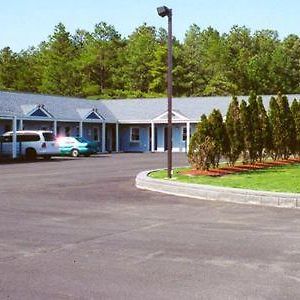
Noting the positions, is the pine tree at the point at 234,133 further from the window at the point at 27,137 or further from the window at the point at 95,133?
the window at the point at 95,133

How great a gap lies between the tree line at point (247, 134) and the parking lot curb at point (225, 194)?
4.58 m

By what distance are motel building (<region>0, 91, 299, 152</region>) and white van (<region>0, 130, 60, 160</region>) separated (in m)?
6.58

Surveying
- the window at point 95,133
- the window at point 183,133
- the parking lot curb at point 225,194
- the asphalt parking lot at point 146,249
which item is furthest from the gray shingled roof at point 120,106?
the asphalt parking lot at point 146,249

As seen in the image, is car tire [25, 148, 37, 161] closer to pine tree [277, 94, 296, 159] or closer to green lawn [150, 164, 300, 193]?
pine tree [277, 94, 296, 159]

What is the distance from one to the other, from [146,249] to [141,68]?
242ft

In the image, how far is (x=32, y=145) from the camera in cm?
3806

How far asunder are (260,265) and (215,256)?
742 mm

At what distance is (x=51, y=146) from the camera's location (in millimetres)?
38000

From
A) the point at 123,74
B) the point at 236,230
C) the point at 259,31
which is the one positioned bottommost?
the point at 236,230

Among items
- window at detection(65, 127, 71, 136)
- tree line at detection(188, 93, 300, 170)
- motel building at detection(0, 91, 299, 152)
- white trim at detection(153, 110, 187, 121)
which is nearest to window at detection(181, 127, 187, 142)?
motel building at detection(0, 91, 299, 152)

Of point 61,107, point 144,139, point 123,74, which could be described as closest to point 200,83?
point 123,74

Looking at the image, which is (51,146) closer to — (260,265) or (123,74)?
(260,265)

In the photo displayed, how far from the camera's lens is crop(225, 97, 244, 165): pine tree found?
23500 mm

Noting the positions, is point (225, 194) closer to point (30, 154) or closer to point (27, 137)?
point (30, 154)
